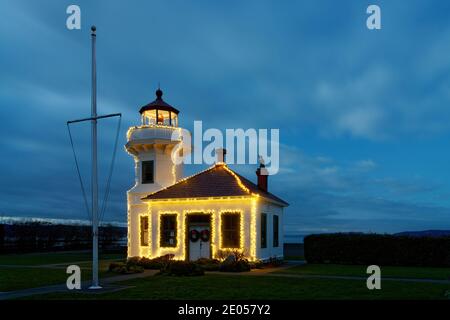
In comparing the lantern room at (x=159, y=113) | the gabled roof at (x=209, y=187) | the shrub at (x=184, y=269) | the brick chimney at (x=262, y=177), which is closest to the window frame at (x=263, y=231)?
the gabled roof at (x=209, y=187)

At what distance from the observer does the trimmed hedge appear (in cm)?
2558

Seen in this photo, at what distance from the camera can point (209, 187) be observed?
2498cm

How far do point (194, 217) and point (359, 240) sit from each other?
974 centimetres

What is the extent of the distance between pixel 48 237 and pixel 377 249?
3119 cm

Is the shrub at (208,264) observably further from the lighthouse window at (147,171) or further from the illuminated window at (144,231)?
the lighthouse window at (147,171)

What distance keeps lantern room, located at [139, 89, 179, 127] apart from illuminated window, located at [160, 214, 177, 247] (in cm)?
591

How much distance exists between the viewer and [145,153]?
27.8m

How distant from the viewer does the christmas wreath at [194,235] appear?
24391mm

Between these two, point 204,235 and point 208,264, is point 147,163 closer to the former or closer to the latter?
point 204,235

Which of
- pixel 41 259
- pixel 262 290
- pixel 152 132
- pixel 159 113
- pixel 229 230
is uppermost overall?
pixel 159 113

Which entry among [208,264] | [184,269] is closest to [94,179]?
[184,269]

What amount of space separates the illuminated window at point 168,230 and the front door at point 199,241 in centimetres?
98

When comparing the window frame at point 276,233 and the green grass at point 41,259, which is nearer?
the window frame at point 276,233
